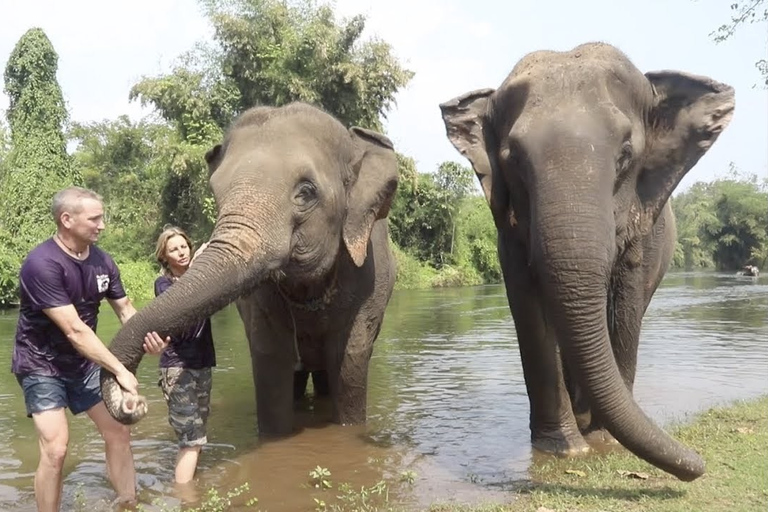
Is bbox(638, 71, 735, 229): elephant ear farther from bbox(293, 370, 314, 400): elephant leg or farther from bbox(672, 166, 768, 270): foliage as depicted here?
bbox(672, 166, 768, 270): foliage

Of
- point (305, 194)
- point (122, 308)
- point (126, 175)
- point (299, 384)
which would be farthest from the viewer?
point (126, 175)

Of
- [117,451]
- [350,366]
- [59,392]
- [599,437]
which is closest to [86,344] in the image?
[59,392]

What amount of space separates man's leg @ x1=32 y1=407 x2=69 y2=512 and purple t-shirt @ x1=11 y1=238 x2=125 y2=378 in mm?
252

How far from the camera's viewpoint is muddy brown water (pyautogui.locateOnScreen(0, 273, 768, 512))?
5051mm

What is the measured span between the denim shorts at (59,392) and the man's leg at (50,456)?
0.05 meters

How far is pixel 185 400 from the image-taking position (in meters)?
5.07

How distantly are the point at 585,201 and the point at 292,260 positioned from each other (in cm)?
214

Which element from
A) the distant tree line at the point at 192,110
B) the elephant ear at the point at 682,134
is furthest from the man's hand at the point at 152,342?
the distant tree line at the point at 192,110

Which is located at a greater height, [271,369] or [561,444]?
[271,369]

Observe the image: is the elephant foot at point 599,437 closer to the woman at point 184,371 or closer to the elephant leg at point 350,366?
the elephant leg at point 350,366

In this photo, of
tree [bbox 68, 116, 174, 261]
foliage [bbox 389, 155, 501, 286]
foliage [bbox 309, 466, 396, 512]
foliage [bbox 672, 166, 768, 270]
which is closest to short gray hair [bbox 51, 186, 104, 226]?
foliage [bbox 309, 466, 396, 512]

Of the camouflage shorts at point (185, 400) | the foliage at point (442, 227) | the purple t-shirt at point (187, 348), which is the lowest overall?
the camouflage shorts at point (185, 400)

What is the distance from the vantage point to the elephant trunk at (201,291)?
13.8 feet

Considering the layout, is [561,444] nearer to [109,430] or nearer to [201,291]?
[201,291]
